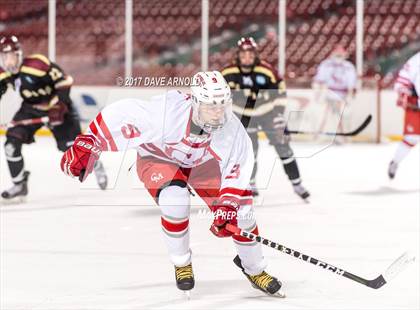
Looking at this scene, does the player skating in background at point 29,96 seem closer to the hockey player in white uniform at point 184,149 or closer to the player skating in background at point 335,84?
the hockey player in white uniform at point 184,149

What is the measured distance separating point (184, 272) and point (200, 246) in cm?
110

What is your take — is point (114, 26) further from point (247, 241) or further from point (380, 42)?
point (247, 241)

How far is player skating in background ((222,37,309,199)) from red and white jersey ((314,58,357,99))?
14.3 ft

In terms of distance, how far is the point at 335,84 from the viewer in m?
10.3

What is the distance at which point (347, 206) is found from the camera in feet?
19.8

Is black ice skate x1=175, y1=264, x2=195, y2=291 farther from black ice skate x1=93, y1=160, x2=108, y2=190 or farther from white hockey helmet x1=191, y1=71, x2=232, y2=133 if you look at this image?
black ice skate x1=93, y1=160, x2=108, y2=190

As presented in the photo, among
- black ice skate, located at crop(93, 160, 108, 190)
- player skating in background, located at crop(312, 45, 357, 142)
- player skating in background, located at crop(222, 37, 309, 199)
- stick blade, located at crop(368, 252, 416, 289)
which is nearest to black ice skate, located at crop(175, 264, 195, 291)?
stick blade, located at crop(368, 252, 416, 289)

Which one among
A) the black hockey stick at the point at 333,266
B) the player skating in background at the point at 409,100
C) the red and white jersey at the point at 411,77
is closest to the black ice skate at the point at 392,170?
the player skating in background at the point at 409,100

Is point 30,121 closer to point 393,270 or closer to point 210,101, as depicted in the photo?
point 210,101

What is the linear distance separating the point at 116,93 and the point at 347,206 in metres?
5.17

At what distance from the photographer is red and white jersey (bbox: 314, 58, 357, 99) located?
10258mm

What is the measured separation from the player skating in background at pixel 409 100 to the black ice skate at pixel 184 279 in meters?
3.81

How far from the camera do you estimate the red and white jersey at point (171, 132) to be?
11.2 ft

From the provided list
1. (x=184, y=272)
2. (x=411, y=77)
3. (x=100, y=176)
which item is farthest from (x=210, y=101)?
(x=411, y=77)
